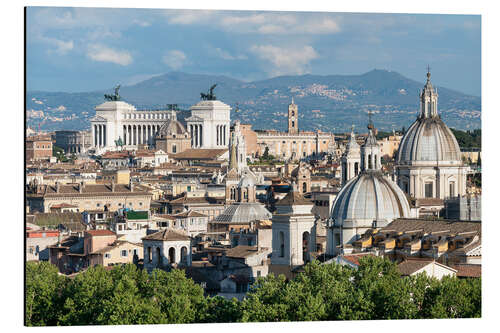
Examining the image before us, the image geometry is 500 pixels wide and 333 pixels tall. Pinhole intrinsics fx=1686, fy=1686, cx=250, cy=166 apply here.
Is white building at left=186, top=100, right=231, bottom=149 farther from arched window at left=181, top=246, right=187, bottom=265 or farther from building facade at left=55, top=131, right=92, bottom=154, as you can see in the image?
arched window at left=181, top=246, right=187, bottom=265

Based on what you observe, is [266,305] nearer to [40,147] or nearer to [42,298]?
[42,298]

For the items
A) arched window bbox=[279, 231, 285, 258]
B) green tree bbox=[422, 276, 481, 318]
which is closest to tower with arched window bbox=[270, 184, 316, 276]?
arched window bbox=[279, 231, 285, 258]

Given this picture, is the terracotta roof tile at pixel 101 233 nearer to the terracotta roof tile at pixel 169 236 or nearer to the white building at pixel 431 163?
the terracotta roof tile at pixel 169 236

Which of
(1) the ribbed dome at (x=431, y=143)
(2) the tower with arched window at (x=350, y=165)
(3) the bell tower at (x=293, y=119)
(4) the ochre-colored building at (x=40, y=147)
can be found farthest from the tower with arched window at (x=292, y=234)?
(4) the ochre-colored building at (x=40, y=147)

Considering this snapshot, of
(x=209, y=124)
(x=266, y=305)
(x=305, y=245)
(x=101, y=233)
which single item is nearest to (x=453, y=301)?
(x=266, y=305)

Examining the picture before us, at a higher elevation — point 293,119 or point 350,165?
point 293,119
